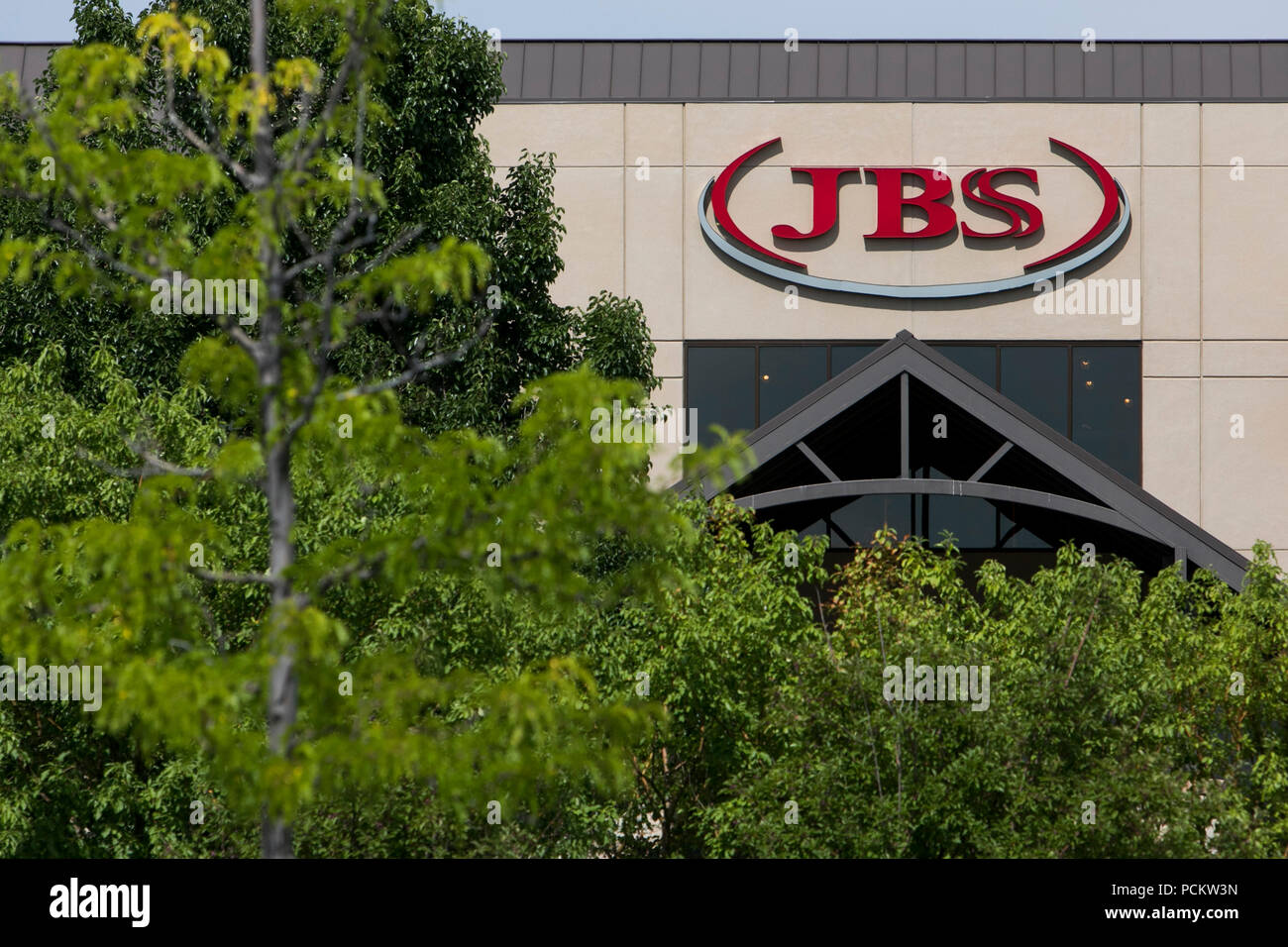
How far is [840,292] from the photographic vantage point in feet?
85.4

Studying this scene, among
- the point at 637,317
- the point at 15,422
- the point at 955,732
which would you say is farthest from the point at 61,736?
the point at 637,317

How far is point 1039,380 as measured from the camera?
25.8 meters

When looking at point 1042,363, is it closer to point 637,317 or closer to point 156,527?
point 637,317

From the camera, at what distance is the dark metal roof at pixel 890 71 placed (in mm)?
26281

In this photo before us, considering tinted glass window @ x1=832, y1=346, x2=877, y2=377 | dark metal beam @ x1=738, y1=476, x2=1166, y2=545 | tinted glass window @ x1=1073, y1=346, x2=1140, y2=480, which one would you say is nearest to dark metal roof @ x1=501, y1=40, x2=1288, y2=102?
tinted glass window @ x1=832, y1=346, x2=877, y2=377

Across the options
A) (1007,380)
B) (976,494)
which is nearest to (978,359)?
(1007,380)

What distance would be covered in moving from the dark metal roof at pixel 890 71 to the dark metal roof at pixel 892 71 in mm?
17

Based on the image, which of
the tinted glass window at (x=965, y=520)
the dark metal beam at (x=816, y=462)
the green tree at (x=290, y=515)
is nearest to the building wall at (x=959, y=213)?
the tinted glass window at (x=965, y=520)

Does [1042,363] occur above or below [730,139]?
below

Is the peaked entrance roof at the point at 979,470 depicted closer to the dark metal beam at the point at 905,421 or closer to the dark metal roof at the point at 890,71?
the dark metal beam at the point at 905,421

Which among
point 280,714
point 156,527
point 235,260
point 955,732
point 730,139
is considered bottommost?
point 955,732

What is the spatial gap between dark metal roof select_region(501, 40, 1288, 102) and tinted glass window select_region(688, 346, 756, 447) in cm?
434

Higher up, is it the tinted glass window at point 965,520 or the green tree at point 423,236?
the green tree at point 423,236

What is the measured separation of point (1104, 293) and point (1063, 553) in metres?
13.2
